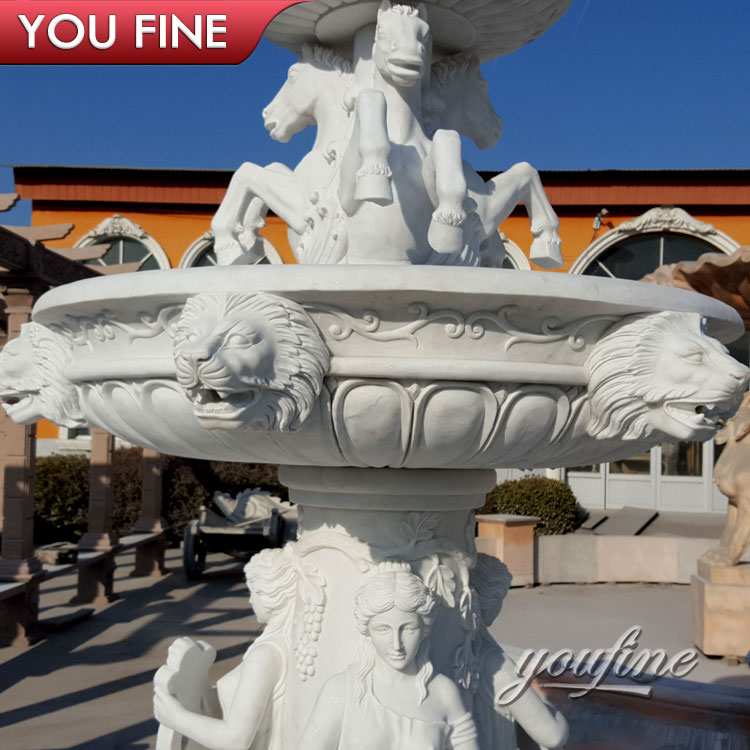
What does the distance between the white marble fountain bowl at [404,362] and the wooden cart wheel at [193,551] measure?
287 inches

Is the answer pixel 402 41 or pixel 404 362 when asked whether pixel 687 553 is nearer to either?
pixel 402 41

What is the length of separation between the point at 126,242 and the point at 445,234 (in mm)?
13568

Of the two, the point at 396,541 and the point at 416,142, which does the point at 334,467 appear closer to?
the point at 396,541

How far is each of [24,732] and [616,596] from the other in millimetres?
5095

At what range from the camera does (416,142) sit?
97.7 inches

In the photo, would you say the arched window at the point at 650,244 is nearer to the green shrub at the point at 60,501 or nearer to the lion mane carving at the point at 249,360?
the green shrub at the point at 60,501

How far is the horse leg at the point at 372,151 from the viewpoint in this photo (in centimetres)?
200

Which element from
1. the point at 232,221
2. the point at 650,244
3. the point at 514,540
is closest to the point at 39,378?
the point at 232,221

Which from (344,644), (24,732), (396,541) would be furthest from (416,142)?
(24,732)

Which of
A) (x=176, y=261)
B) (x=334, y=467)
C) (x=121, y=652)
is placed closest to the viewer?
(x=334, y=467)

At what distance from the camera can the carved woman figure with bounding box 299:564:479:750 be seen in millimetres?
1938

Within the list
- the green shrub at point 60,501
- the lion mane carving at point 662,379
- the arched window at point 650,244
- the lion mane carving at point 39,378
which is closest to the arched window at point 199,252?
the green shrub at point 60,501

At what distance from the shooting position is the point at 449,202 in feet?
6.93

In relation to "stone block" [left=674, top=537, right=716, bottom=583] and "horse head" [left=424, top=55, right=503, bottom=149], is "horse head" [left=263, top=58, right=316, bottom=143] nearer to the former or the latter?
"horse head" [left=424, top=55, right=503, bottom=149]
